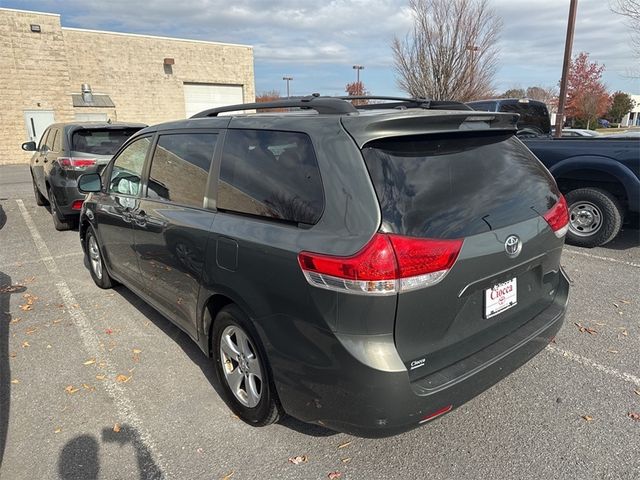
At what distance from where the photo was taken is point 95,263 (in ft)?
16.8

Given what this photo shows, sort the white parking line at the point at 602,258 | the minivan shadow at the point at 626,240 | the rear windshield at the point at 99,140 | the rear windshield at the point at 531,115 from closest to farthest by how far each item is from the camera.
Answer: the white parking line at the point at 602,258
the minivan shadow at the point at 626,240
the rear windshield at the point at 99,140
the rear windshield at the point at 531,115

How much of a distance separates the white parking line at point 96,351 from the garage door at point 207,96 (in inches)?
950

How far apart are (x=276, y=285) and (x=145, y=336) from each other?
7.42 feet

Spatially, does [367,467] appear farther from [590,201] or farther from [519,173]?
[590,201]

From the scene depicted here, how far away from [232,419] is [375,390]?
48.7 inches

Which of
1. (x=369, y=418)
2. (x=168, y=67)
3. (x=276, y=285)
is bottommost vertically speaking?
(x=369, y=418)

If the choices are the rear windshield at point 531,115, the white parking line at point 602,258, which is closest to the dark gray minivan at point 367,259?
the white parking line at point 602,258

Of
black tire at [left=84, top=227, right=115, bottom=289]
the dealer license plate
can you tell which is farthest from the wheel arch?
black tire at [left=84, top=227, right=115, bottom=289]

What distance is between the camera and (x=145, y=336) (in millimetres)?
3986

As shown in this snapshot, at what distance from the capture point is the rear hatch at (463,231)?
2.05 meters

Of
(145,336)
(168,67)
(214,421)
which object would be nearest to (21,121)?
(168,67)

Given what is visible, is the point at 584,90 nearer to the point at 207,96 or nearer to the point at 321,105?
the point at 207,96

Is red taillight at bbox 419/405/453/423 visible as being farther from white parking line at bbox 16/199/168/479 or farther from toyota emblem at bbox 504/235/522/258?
white parking line at bbox 16/199/168/479

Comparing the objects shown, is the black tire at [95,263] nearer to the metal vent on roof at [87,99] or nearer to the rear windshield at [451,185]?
the rear windshield at [451,185]
